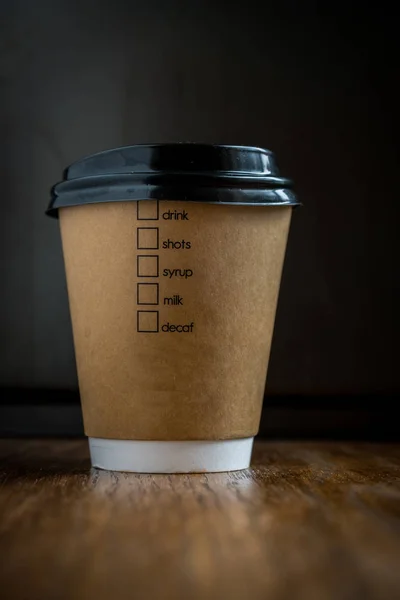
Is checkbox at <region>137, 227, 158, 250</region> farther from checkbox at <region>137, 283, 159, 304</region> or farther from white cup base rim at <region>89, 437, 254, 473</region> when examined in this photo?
white cup base rim at <region>89, 437, 254, 473</region>

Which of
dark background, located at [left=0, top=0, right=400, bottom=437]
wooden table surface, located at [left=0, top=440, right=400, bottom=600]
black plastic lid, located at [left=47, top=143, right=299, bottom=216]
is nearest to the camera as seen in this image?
wooden table surface, located at [left=0, top=440, right=400, bottom=600]

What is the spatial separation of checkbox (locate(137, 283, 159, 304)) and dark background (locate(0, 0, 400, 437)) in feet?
1.29

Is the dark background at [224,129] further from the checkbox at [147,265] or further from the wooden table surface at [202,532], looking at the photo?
the checkbox at [147,265]

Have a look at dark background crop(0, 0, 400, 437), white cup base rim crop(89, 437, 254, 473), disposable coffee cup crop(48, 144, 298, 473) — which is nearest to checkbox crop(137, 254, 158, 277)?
disposable coffee cup crop(48, 144, 298, 473)

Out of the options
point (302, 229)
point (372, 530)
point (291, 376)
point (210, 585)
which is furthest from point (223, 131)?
point (210, 585)

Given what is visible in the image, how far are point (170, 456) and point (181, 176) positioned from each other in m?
0.26

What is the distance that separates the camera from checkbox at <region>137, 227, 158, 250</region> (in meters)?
0.82

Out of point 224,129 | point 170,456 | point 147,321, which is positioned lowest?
point 170,456

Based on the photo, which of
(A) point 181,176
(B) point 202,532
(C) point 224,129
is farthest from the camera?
(C) point 224,129

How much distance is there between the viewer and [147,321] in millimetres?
833

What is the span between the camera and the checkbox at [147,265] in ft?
2.72

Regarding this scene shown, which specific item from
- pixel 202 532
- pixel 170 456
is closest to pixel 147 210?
pixel 170 456

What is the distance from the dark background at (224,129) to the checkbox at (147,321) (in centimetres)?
39

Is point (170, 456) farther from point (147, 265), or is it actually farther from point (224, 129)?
point (224, 129)
